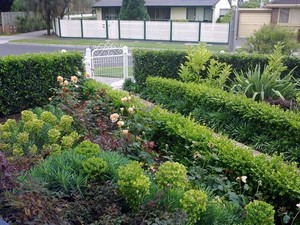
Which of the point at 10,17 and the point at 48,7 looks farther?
the point at 10,17

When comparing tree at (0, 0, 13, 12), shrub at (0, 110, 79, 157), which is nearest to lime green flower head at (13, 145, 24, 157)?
shrub at (0, 110, 79, 157)

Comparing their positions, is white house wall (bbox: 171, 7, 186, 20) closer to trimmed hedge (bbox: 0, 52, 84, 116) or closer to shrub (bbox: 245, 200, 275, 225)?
trimmed hedge (bbox: 0, 52, 84, 116)

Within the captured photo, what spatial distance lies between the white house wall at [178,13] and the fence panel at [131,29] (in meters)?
9.15

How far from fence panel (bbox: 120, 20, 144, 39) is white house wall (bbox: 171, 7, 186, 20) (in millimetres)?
9153

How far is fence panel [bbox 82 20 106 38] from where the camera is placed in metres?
21.9

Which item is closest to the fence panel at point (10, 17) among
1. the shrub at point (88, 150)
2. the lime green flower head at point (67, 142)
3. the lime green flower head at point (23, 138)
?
the lime green flower head at point (23, 138)

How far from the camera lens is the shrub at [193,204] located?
2359mm

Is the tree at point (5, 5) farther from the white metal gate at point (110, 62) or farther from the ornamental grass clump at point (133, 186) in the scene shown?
the ornamental grass clump at point (133, 186)

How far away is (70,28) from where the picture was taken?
23078 mm

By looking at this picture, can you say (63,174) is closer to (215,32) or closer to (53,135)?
(53,135)

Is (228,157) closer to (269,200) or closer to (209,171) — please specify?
(209,171)

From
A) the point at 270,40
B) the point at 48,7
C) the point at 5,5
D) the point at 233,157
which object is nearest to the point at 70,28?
the point at 48,7

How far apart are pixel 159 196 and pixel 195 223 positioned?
0.34 m

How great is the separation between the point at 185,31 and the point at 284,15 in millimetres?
8858
